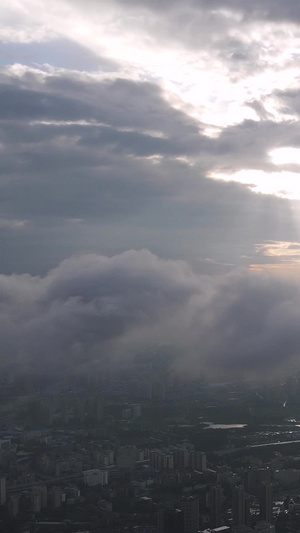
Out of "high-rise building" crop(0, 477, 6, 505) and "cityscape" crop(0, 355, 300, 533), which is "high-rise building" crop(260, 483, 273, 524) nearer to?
"cityscape" crop(0, 355, 300, 533)

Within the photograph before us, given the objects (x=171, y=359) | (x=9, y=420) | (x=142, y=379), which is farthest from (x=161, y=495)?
(x=171, y=359)

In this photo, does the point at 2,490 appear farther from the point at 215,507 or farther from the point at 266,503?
the point at 266,503

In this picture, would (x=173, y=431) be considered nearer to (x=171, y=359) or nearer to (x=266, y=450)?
(x=266, y=450)

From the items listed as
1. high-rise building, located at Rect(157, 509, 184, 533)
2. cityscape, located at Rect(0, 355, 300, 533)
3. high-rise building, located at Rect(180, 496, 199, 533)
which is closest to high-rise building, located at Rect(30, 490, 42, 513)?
cityscape, located at Rect(0, 355, 300, 533)

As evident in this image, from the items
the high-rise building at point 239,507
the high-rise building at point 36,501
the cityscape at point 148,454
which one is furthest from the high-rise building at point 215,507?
the high-rise building at point 36,501

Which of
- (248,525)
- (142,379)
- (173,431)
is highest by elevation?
(142,379)

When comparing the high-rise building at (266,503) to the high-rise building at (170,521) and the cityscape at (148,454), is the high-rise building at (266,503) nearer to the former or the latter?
the cityscape at (148,454)

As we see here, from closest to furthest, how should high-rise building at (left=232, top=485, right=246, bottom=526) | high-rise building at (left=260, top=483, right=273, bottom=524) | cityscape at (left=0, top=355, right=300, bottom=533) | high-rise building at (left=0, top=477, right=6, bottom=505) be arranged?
1. high-rise building at (left=232, top=485, right=246, bottom=526)
2. cityscape at (left=0, top=355, right=300, bottom=533)
3. high-rise building at (left=260, top=483, right=273, bottom=524)
4. high-rise building at (left=0, top=477, right=6, bottom=505)

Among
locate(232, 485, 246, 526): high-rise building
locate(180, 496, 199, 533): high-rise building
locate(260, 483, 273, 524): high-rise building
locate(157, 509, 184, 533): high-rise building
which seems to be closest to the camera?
locate(157, 509, 184, 533): high-rise building

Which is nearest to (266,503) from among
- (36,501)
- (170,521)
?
(170,521)
